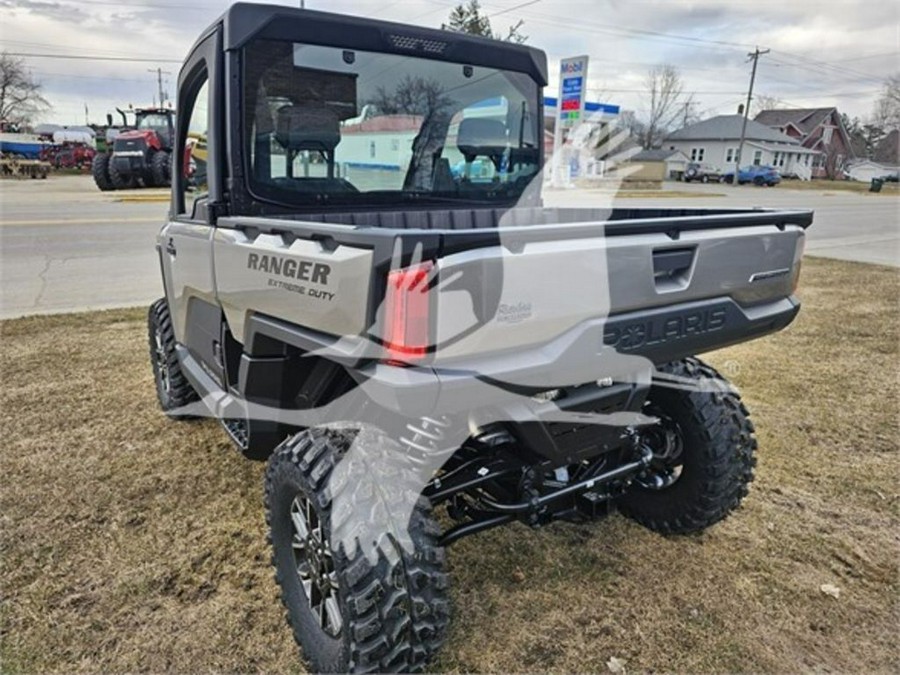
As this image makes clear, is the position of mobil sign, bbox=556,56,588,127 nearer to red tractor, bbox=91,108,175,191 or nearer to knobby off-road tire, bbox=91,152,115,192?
red tractor, bbox=91,108,175,191

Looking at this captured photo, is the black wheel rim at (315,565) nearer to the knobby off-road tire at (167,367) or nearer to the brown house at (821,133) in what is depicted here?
the knobby off-road tire at (167,367)

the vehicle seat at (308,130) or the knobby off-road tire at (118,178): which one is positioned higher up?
the vehicle seat at (308,130)

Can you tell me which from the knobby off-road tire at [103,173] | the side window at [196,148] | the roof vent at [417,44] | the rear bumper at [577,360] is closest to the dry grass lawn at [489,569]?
the rear bumper at [577,360]

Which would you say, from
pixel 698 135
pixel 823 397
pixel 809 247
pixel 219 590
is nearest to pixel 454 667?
pixel 219 590

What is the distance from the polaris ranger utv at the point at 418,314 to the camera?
1788 mm

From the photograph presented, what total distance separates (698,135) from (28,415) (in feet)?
253

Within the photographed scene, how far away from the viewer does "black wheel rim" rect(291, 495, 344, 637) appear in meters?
2.18

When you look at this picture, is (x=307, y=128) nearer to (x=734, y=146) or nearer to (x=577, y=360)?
(x=577, y=360)

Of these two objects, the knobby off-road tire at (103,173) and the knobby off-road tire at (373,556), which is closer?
the knobby off-road tire at (373,556)

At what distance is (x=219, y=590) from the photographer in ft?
8.86

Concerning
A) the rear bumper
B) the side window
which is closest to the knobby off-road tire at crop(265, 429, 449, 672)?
the rear bumper

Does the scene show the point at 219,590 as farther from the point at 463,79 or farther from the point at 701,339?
the point at 463,79

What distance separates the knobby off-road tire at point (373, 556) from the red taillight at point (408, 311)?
56 cm

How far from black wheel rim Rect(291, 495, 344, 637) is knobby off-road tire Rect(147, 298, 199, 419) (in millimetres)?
2076
